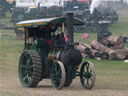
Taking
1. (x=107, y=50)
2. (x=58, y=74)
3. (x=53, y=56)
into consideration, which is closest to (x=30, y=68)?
(x=53, y=56)

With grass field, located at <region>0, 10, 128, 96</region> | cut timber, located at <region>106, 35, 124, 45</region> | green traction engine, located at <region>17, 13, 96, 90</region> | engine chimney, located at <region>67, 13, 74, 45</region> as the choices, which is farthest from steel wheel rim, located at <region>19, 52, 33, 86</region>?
cut timber, located at <region>106, 35, 124, 45</region>

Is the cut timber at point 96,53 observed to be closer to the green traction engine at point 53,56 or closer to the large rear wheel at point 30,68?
the green traction engine at point 53,56

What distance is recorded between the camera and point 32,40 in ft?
46.3

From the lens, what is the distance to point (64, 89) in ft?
41.3

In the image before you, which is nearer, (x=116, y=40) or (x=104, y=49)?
(x=104, y=49)

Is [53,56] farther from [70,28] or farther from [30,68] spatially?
[70,28]

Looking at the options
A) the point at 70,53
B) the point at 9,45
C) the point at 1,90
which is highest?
the point at 70,53

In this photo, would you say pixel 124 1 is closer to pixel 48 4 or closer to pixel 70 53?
pixel 48 4

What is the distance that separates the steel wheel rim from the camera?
1350cm

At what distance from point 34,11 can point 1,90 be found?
3025 cm

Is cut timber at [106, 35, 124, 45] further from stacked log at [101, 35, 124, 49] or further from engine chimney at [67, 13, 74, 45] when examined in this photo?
engine chimney at [67, 13, 74, 45]

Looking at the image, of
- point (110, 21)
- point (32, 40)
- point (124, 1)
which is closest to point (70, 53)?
point (32, 40)

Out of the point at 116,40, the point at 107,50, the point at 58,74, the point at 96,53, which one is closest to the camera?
the point at 58,74

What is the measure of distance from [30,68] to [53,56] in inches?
37.0
